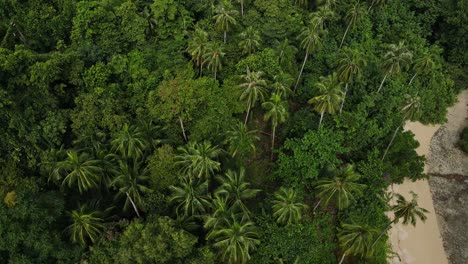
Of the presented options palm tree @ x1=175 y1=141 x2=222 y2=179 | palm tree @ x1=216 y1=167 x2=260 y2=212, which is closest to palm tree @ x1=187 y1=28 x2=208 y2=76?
palm tree @ x1=175 y1=141 x2=222 y2=179

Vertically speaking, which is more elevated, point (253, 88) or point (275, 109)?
point (253, 88)

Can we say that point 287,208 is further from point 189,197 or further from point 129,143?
point 129,143

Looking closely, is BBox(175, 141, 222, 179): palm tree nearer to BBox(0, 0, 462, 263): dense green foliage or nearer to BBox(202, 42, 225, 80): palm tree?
BBox(0, 0, 462, 263): dense green foliage

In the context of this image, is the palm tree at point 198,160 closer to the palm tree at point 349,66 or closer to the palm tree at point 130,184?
the palm tree at point 130,184

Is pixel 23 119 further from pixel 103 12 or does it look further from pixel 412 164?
pixel 412 164

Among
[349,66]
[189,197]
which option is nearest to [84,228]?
[189,197]

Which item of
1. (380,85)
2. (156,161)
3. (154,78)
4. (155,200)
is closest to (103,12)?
(154,78)
